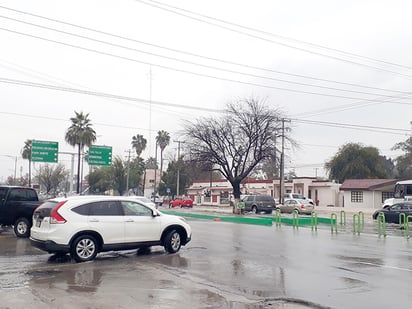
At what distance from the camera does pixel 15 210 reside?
1770 cm

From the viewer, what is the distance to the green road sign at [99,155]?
38375 mm

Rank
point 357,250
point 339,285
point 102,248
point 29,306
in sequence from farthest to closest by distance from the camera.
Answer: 1. point 357,250
2. point 102,248
3. point 339,285
4. point 29,306

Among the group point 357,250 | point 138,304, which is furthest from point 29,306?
point 357,250

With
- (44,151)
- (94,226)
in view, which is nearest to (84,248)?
(94,226)

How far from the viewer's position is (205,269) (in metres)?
11.1

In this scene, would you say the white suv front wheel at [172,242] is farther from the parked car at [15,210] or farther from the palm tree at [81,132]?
the palm tree at [81,132]

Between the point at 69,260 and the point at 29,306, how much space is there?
4.86 metres

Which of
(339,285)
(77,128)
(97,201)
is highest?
(77,128)

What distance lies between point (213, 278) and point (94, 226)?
355cm

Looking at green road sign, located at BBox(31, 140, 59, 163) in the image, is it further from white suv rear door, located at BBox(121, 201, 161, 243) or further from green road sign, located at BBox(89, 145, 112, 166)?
white suv rear door, located at BBox(121, 201, 161, 243)

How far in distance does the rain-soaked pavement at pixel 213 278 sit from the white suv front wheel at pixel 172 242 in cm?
22

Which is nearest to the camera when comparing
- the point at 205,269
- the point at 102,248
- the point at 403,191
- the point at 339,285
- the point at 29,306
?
the point at 29,306

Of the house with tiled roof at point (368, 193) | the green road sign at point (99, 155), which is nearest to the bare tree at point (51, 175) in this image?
the green road sign at point (99, 155)

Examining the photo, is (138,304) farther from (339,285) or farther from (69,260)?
(69,260)
